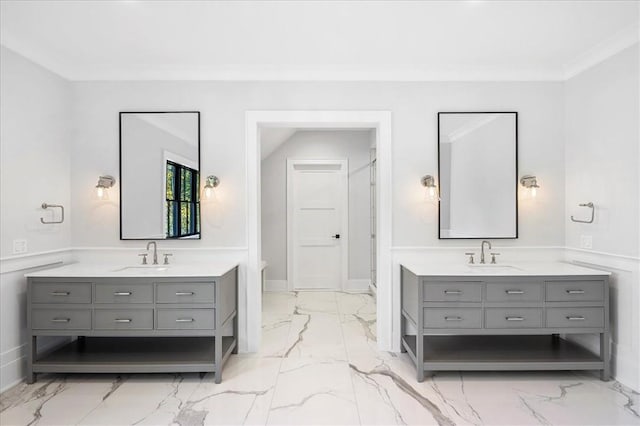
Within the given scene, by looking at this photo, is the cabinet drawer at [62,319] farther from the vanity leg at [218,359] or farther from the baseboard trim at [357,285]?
the baseboard trim at [357,285]

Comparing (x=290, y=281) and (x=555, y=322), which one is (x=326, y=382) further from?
(x=290, y=281)

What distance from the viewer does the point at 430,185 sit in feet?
11.0

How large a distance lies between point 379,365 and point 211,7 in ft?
9.25

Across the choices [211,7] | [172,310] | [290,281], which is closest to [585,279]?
[172,310]

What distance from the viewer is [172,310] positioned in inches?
109

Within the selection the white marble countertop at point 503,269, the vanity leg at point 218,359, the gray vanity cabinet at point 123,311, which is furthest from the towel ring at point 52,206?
the white marble countertop at point 503,269

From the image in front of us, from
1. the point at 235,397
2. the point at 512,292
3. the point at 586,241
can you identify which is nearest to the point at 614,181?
the point at 586,241

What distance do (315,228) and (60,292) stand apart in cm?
378

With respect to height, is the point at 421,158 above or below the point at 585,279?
above

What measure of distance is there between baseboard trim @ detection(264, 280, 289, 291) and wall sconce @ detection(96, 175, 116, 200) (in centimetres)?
310

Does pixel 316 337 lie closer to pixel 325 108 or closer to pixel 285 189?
pixel 325 108

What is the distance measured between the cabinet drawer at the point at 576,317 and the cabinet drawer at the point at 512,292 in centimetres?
15

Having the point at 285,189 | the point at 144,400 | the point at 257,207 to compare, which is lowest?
the point at 144,400

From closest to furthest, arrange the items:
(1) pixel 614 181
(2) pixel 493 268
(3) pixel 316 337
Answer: (1) pixel 614 181, (2) pixel 493 268, (3) pixel 316 337
